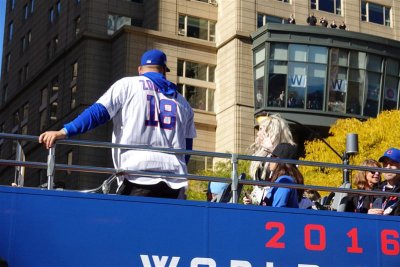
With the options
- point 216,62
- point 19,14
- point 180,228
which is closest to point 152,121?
point 180,228

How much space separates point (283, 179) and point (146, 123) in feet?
4.35

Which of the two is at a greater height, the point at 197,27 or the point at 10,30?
the point at 10,30

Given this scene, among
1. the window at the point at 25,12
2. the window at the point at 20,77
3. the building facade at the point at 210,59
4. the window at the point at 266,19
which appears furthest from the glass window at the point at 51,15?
the window at the point at 266,19

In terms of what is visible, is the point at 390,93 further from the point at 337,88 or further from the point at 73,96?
the point at 73,96

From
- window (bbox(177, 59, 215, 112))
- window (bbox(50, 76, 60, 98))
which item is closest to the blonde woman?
window (bbox(177, 59, 215, 112))

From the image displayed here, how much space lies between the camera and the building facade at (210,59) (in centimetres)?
5059

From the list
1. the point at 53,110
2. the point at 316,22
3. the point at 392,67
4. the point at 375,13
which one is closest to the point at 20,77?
the point at 53,110

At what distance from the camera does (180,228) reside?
775 centimetres

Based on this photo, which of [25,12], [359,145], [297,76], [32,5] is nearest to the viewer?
[359,145]

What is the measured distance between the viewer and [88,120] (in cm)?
769

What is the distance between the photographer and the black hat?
8.43 meters

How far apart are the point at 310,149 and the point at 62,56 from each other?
24943mm

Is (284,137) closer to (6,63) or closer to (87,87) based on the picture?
(87,87)

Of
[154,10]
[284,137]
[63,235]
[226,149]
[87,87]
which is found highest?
[154,10]
